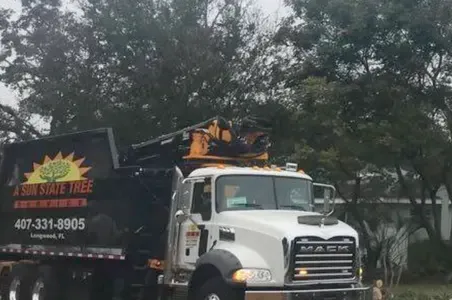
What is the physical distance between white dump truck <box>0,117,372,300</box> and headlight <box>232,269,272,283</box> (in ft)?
0.05

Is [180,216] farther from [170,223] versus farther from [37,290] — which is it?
[37,290]

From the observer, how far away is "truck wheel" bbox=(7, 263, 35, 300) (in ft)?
48.8

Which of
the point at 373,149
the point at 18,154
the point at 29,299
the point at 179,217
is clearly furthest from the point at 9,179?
the point at 373,149

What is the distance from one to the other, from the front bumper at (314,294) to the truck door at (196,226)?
1.45 m

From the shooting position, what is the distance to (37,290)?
14.6 m

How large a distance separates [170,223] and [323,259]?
8.58 feet

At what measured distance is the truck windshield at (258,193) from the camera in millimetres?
11148

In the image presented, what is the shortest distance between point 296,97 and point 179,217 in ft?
40.3

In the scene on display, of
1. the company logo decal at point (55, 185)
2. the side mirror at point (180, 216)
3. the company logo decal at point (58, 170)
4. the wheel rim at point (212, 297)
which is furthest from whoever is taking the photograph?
the company logo decal at point (58, 170)

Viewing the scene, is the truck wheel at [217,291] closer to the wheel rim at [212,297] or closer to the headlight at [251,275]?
the wheel rim at [212,297]

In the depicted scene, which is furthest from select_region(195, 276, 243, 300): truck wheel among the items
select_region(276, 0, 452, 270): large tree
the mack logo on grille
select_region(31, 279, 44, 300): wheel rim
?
select_region(276, 0, 452, 270): large tree

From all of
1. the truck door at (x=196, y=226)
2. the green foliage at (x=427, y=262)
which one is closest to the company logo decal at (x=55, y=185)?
the truck door at (x=196, y=226)

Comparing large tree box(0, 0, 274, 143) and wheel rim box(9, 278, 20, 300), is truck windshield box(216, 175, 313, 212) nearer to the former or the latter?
wheel rim box(9, 278, 20, 300)

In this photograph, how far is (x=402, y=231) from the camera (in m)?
28.0
